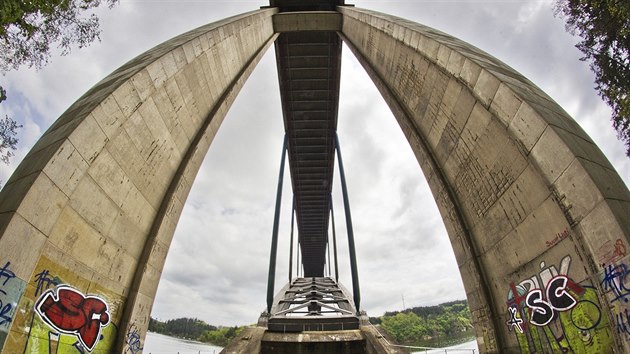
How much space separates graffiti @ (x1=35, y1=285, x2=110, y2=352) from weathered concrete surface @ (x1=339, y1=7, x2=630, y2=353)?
9316 millimetres

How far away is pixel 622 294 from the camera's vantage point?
430cm

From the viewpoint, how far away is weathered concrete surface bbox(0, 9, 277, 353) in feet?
15.7

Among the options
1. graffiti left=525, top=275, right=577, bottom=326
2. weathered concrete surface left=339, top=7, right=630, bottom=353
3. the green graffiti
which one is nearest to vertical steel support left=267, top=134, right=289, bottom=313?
weathered concrete surface left=339, top=7, right=630, bottom=353

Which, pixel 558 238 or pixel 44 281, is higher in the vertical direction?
pixel 558 238

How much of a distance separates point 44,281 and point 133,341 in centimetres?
329

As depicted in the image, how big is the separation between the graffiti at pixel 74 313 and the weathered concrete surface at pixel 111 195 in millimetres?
28

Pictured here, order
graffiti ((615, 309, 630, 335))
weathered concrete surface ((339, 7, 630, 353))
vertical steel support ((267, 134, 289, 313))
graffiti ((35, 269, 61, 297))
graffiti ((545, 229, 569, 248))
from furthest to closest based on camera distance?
vertical steel support ((267, 134, 289, 313)) < graffiti ((545, 229, 569, 248)) < graffiti ((35, 269, 61, 297)) < weathered concrete surface ((339, 7, 630, 353)) < graffiti ((615, 309, 630, 335))

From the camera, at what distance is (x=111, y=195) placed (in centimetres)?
696

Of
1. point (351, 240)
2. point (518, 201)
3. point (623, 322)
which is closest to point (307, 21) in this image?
point (518, 201)

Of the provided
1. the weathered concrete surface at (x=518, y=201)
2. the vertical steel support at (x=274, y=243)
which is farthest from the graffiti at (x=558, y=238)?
the vertical steel support at (x=274, y=243)

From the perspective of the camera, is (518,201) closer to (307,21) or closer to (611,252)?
(611,252)

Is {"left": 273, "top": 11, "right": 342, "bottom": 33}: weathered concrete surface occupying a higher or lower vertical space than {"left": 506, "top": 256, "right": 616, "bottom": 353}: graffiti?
higher

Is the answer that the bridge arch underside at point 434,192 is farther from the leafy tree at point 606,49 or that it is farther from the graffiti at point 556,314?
the leafy tree at point 606,49

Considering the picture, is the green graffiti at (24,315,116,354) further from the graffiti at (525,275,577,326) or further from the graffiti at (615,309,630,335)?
the graffiti at (525,275,577,326)
